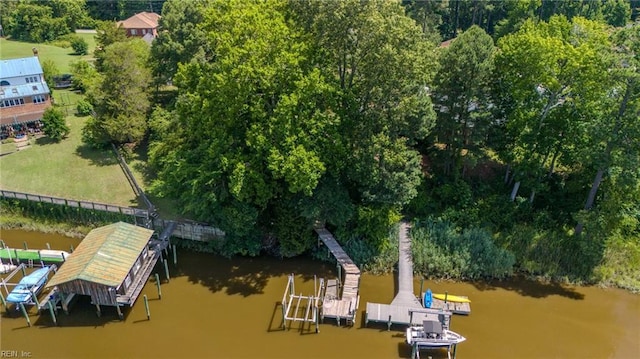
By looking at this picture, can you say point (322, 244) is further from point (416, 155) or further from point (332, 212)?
point (416, 155)

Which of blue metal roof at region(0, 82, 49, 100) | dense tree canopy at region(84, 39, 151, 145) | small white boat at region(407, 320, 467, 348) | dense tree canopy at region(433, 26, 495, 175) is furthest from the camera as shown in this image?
blue metal roof at region(0, 82, 49, 100)

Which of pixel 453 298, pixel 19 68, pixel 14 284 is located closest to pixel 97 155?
pixel 19 68

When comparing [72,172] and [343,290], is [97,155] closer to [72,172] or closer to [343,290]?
[72,172]

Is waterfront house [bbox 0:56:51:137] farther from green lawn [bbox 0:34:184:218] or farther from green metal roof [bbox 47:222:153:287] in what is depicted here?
green metal roof [bbox 47:222:153:287]

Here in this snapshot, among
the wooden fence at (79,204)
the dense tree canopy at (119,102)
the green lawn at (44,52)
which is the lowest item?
the wooden fence at (79,204)

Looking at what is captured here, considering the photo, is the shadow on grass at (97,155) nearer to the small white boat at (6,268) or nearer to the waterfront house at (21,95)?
the waterfront house at (21,95)

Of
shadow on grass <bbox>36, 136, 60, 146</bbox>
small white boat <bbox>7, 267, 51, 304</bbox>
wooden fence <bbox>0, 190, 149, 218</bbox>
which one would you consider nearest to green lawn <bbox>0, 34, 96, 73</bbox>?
shadow on grass <bbox>36, 136, 60, 146</bbox>

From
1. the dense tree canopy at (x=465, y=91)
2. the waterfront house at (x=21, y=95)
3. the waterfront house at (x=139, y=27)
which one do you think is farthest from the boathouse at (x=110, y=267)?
the waterfront house at (x=139, y=27)
